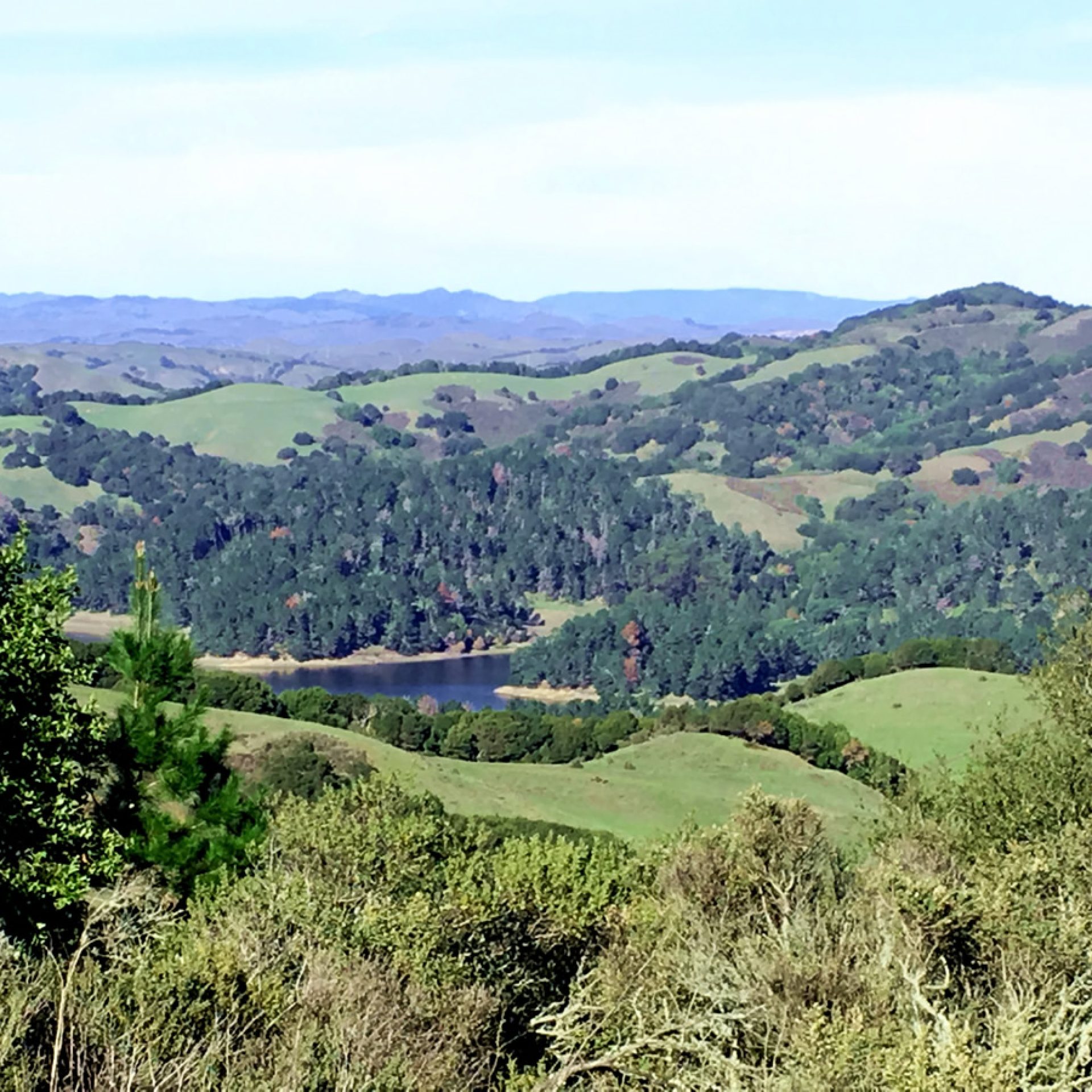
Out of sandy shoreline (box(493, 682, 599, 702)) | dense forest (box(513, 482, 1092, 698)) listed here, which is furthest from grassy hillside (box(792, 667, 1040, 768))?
sandy shoreline (box(493, 682, 599, 702))

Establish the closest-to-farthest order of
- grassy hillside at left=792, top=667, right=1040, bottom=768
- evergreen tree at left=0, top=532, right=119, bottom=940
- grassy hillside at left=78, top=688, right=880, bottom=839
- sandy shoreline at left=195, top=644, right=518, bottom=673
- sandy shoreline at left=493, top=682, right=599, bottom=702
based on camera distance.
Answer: evergreen tree at left=0, top=532, right=119, bottom=940 < grassy hillside at left=78, top=688, right=880, bottom=839 < grassy hillside at left=792, top=667, right=1040, bottom=768 < sandy shoreline at left=493, top=682, right=599, bottom=702 < sandy shoreline at left=195, top=644, right=518, bottom=673

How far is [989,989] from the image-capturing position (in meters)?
17.5

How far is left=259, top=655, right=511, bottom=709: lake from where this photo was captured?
139 meters

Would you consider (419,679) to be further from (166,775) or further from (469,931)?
(469,931)

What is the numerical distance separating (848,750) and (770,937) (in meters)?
67.1

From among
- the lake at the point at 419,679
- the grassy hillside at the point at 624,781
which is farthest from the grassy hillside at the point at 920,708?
the lake at the point at 419,679

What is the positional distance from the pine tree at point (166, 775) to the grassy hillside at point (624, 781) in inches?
1211

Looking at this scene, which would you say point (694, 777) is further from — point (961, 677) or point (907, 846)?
point (907, 846)

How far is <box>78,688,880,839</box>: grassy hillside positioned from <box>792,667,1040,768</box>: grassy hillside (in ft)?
29.9

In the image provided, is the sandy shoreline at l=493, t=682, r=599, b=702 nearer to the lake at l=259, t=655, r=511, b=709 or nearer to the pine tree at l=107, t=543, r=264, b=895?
the lake at l=259, t=655, r=511, b=709

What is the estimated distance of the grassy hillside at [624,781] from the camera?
6203 centimetres

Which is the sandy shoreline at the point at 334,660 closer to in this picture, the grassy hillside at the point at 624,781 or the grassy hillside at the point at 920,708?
the grassy hillside at the point at 920,708

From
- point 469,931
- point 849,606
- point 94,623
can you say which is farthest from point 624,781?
point 94,623

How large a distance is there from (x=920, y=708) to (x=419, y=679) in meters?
65.5
